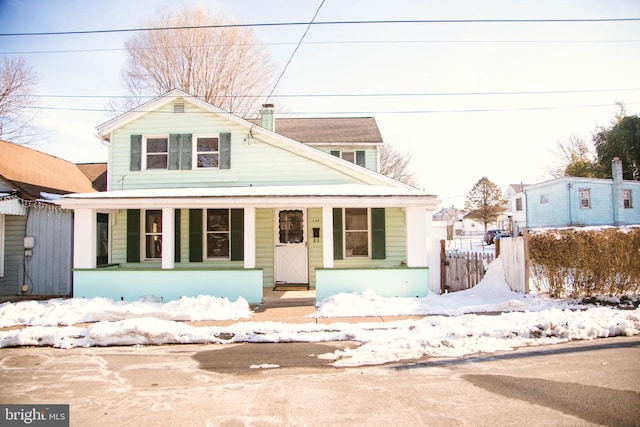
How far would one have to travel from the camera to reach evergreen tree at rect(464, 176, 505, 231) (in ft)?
175

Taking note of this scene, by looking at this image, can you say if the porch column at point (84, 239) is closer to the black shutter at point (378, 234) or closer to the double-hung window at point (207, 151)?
the double-hung window at point (207, 151)

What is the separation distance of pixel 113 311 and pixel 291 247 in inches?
213

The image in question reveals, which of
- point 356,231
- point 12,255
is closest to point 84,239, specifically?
point 12,255

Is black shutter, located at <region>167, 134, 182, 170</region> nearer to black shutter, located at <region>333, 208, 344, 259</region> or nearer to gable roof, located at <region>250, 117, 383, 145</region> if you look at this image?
gable roof, located at <region>250, 117, 383, 145</region>

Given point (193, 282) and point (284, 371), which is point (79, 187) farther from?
point (284, 371)

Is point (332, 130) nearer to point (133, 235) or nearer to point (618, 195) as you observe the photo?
point (133, 235)

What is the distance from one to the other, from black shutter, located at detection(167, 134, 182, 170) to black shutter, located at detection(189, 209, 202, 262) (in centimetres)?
180

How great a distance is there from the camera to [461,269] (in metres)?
11.0

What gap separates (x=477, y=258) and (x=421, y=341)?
5448 millimetres

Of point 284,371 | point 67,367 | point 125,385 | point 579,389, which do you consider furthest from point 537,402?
point 67,367

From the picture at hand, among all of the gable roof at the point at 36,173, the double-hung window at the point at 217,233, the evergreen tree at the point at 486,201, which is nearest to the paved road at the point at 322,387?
the double-hung window at the point at 217,233

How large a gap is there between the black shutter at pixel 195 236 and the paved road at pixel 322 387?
5523 millimetres

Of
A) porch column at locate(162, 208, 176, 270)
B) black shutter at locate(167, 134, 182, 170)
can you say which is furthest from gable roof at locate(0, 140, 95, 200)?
porch column at locate(162, 208, 176, 270)

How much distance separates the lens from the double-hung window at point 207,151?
12.6 m
